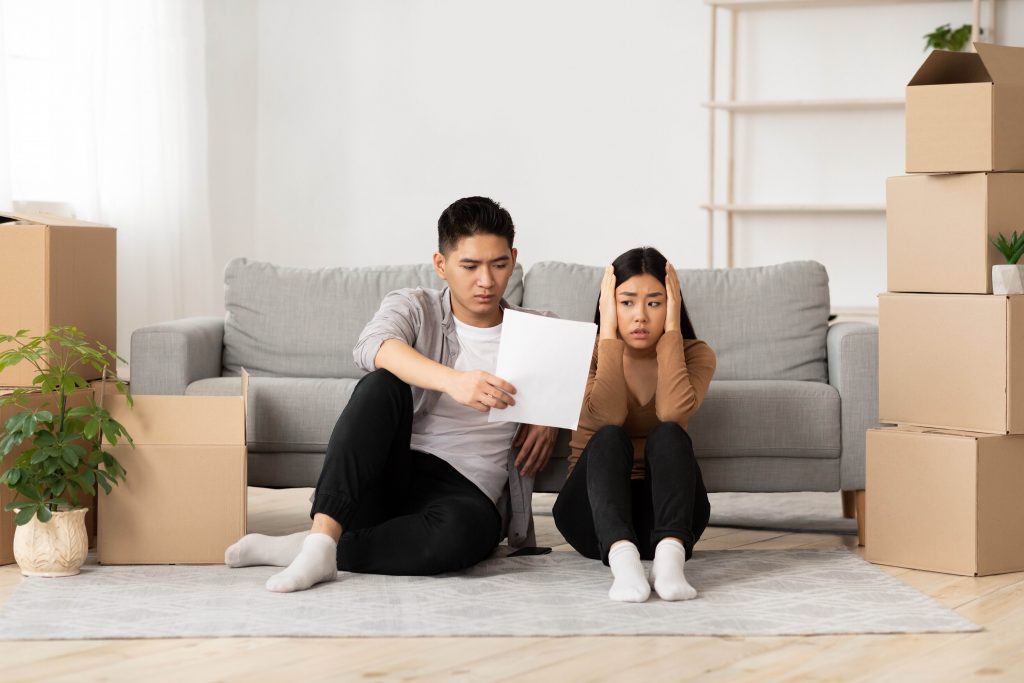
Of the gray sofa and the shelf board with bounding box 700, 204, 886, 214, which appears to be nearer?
the gray sofa

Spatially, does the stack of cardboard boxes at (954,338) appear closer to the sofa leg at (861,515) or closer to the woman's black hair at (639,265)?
the sofa leg at (861,515)

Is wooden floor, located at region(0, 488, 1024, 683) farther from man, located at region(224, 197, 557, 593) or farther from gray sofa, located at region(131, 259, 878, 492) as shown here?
gray sofa, located at region(131, 259, 878, 492)

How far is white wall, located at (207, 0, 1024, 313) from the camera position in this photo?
4406 millimetres

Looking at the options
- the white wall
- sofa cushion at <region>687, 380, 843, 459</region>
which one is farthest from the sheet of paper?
the white wall

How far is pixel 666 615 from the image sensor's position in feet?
6.45

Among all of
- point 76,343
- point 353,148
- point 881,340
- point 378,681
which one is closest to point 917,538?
point 881,340

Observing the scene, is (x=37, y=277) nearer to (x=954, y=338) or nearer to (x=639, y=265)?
(x=639, y=265)

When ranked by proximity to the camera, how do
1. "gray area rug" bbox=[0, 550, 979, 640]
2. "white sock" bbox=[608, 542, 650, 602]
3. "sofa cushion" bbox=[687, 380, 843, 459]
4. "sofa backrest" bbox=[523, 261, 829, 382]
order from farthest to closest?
"sofa backrest" bbox=[523, 261, 829, 382]
"sofa cushion" bbox=[687, 380, 843, 459]
"white sock" bbox=[608, 542, 650, 602]
"gray area rug" bbox=[0, 550, 979, 640]

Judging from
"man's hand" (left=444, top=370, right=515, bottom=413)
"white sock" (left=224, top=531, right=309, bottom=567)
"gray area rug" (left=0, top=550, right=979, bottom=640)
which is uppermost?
"man's hand" (left=444, top=370, right=515, bottom=413)

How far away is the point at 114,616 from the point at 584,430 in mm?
939

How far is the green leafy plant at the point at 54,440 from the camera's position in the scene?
2.27 metres

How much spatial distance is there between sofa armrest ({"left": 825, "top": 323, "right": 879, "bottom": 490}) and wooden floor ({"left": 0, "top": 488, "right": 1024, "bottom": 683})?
698mm

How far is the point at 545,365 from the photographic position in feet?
7.12

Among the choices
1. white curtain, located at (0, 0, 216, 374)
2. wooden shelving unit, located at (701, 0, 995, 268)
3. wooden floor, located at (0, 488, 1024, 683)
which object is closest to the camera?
wooden floor, located at (0, 488, 1024, 683)
